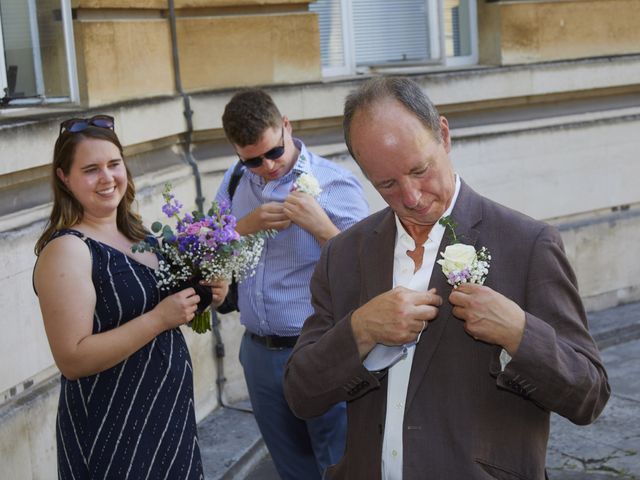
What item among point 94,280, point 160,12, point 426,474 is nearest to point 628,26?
point 160,12

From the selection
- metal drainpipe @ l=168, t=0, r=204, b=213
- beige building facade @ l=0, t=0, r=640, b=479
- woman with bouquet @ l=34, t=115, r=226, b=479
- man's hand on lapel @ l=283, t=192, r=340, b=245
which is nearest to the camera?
woman with bouquet @ l=34, t=115, r=226, b=479

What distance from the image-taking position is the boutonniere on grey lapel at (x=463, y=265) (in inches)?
98.7

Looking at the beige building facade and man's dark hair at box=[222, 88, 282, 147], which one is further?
the beige building facade

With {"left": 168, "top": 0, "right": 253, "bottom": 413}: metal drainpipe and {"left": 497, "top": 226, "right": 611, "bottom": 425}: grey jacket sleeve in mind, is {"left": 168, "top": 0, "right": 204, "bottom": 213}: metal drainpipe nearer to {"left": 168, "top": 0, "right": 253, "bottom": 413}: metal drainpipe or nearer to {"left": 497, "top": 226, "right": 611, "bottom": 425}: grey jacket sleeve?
{"left": 168, "top": 0, "right": 253, "bottom": 413}: metal drainpipe

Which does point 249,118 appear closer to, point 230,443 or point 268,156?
point 268,156

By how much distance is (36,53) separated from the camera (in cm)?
566

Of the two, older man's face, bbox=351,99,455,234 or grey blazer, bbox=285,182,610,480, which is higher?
older man's face, bbox=351,99,455,234

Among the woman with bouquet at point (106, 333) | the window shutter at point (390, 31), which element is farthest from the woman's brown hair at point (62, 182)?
the window shutter at point (390, 31)

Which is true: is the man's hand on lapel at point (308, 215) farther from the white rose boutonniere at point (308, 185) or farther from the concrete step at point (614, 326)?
the concrete step at point (614, 326)

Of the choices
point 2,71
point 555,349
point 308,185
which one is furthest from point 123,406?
point 2,71

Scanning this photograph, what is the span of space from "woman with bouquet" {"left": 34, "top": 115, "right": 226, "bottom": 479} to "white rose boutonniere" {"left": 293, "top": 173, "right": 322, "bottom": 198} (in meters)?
0.77

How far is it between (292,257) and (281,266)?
64mm

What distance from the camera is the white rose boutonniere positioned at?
4367 millimetres

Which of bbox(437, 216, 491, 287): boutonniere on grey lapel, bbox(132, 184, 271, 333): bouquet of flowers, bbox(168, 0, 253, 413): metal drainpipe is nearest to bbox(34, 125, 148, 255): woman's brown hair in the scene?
bbox(132, 184, 271, 333): bouquet of flowers
